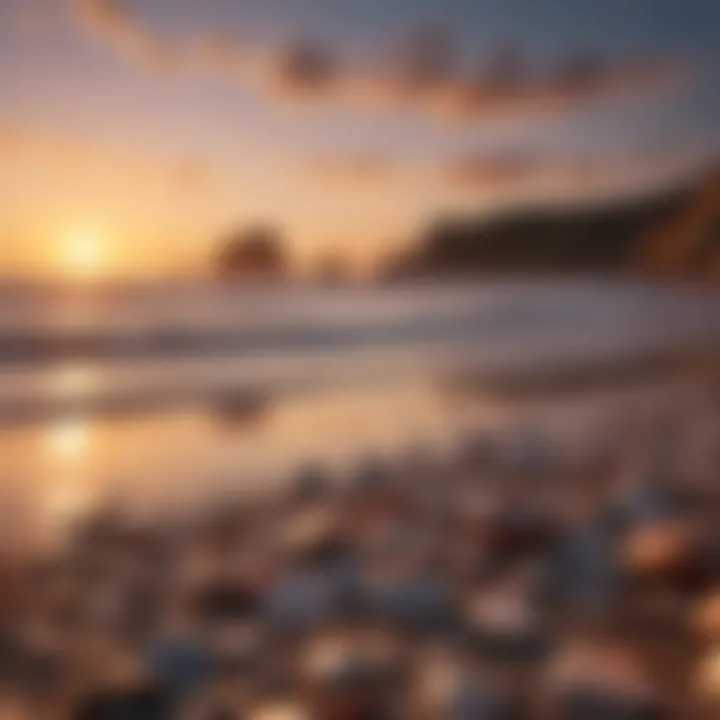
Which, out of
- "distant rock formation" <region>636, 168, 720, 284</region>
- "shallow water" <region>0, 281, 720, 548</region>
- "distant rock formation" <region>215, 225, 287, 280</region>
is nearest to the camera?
"shallow water" <region>0, 281, 720, 548</region>

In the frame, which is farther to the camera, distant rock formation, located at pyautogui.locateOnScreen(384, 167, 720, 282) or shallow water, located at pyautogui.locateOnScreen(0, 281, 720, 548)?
distant rock formation, located at pyautogui.locateOnScreen(384, 167, 720, 282)

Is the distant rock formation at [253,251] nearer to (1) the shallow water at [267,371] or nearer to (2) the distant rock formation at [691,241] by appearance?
(1) the shallow water at [267,371]

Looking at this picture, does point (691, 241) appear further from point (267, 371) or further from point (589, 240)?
point (267, 371)

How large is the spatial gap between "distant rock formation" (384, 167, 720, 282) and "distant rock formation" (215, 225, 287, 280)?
11cm

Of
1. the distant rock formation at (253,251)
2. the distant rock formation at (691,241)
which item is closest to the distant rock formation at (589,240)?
the distant rock formation at (691,241)

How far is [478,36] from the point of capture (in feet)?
2.71

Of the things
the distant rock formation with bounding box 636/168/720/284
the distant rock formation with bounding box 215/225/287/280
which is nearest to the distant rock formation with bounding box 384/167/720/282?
the distant rock formation with bounding box 636/168/720/284

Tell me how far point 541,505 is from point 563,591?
10cm

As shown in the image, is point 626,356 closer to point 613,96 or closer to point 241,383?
point 613,96

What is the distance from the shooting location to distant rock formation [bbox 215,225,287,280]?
77 cm

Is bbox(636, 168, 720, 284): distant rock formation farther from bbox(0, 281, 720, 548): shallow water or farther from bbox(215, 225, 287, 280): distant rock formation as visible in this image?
bbox(215, 225, 287, 280): distant rock formation

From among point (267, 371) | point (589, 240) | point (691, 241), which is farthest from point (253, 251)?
point (691, 241)

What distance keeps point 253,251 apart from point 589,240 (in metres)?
0.34

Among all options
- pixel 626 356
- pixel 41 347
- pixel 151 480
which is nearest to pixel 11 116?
pixel 41 347
